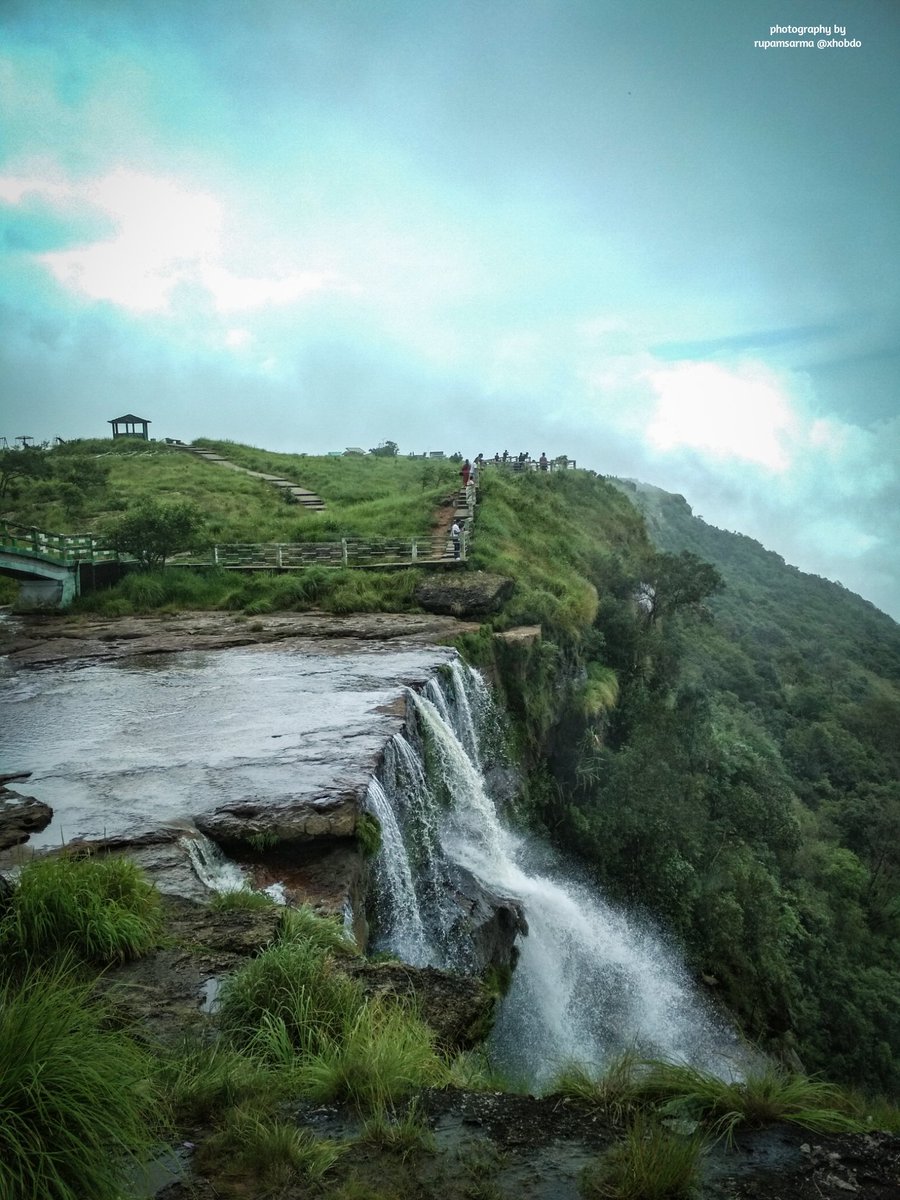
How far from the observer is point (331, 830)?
7.97 metres

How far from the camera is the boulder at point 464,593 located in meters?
18.4

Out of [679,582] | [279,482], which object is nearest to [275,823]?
[679,582]

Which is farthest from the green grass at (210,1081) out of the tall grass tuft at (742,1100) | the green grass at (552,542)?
the green grass at (552,542)

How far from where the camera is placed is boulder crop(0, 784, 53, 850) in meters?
7.41

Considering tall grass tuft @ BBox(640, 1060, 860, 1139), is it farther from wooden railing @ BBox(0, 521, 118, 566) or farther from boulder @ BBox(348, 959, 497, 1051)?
wooden railing @ BBox(0, 521, 118, 566)

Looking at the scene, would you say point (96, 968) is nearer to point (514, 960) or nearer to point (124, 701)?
point (514, 960)

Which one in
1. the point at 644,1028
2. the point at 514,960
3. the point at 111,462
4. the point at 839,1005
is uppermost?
the point at 111,462

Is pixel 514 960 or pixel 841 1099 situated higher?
pixel 841 1099

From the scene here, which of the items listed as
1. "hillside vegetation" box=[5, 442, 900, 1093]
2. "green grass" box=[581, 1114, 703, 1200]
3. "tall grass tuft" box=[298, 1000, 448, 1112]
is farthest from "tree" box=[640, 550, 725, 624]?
"green grass" box=[581, 1114, 703, 1200]

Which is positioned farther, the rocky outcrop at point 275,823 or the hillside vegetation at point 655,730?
the hillside vegetation at point 655,730

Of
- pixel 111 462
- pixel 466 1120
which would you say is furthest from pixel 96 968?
pixel 111 462

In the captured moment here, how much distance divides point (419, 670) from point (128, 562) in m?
11.4

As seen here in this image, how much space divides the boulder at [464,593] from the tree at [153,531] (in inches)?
261

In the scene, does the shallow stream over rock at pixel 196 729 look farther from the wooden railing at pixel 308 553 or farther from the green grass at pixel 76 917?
the wooden railing at pixel 308 553
